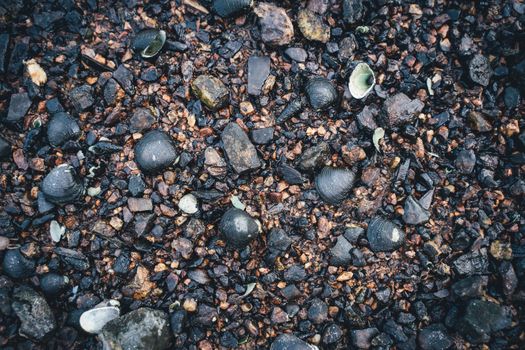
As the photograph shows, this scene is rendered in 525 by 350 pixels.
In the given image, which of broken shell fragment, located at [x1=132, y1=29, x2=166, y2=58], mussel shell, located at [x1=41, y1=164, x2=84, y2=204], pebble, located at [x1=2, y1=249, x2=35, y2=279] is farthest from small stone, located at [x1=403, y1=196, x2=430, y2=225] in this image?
pebble, located at [x1=2, y1=249, x2=35, y2=279]

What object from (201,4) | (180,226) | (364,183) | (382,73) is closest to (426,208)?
(364,183)

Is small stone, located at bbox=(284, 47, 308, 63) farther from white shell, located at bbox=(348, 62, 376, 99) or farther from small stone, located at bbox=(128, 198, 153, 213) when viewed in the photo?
small stone, located at bbox=(128, 198, 153, 213)

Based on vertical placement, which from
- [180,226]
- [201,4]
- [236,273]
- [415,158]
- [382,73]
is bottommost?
[236,273]

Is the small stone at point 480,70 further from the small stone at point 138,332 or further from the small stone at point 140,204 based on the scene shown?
the small stone at point 138,332

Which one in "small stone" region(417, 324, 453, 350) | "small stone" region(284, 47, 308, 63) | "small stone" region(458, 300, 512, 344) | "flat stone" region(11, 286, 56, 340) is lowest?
"flat stone" region(11, 286, 56, 340)

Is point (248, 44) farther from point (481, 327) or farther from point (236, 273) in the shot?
point (481, 327)

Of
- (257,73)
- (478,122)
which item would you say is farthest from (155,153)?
(478,122)
